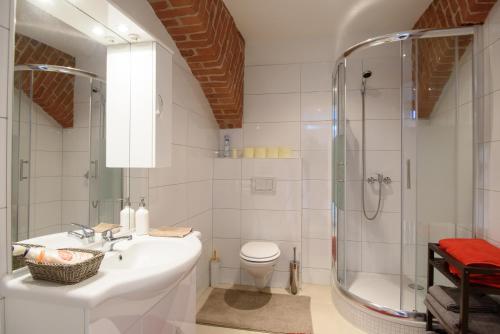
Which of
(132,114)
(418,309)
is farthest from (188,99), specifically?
(418,309)

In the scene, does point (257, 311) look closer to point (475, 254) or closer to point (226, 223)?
point (226, 223)

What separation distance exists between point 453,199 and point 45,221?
261cm

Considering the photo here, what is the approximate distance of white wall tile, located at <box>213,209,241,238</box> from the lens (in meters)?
3.01

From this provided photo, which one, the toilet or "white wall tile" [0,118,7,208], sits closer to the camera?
"white wall tile" [0,118,7,208]

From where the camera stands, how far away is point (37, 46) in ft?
3.50

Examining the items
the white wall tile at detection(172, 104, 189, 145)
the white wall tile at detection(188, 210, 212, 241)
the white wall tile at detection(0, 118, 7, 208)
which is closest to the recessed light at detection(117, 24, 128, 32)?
the white wall tile at detection(172, 104, 189, 145)

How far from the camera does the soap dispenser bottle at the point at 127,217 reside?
161cm

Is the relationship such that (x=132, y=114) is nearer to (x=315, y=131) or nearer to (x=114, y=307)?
(x=114, y=307)

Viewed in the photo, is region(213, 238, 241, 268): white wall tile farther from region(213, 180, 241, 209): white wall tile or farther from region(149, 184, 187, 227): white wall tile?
region(149, 184, 187, 227): white wall tile

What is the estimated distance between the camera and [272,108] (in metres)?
3.09

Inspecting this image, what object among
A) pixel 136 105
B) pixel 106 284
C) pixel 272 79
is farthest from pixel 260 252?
pixel 272 79

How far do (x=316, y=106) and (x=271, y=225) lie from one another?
1.40m

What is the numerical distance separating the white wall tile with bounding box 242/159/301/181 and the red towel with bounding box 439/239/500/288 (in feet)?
4.75

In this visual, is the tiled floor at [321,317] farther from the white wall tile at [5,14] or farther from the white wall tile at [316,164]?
the white wall tile at [5,14]
